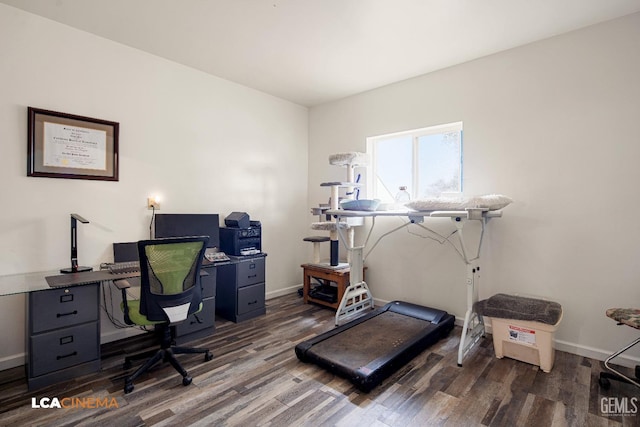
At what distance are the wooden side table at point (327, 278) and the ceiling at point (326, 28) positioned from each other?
238cm

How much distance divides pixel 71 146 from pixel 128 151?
45cm

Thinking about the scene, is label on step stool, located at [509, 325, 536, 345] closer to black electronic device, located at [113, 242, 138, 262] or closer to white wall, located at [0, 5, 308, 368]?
white wall, located at [0, 5, 308, 368]

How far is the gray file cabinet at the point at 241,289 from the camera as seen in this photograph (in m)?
3.51

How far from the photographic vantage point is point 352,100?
14.4ft

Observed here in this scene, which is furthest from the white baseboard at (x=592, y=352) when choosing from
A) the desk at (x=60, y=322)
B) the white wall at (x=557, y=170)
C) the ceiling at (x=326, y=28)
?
the desk at (x=60, y=322)

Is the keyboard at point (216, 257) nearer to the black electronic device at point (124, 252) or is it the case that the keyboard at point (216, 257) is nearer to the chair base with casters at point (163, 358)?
the black electronic device at point (124, 252)

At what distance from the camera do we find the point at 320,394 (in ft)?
7.16

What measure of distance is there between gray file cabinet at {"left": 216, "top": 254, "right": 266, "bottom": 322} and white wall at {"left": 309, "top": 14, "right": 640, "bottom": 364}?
1911 mm

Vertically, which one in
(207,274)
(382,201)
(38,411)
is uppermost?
(382,201)

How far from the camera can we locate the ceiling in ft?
7.94

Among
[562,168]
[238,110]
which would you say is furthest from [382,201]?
[238,110]

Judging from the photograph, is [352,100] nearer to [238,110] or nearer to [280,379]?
[238,110]

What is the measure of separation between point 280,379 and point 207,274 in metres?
1.24

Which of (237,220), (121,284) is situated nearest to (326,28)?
(237,220)
